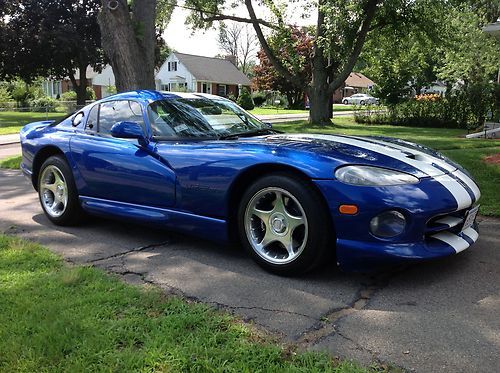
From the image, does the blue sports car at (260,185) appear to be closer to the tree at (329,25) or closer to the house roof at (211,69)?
the tree at (329,25)

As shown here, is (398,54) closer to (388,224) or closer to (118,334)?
(388,224)

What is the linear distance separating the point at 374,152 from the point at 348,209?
717 mm

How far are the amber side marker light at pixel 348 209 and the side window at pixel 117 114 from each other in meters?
2.22

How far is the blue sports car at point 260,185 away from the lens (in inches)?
132

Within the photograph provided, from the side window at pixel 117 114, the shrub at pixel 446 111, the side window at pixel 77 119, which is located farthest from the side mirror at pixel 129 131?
the shrub at pixel 446 111

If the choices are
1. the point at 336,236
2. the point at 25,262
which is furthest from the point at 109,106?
the point at 336,236

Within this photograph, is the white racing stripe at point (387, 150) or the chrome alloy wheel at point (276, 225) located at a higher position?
the white racing stripe at point (387, 150)

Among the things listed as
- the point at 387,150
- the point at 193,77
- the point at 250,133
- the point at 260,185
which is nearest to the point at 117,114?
the point at 250,133

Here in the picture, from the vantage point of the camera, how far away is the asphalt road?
8.70 feet

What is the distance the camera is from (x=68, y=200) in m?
5.14

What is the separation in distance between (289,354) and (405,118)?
80.3 ft

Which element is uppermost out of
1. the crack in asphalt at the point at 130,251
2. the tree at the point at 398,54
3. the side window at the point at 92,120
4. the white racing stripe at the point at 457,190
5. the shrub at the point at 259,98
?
the tree at the point at 398,54

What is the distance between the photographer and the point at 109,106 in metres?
5.17

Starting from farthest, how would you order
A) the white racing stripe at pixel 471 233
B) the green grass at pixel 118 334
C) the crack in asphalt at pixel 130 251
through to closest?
the crack in asphalt at pixel 130 251, the white racing stripe at pixel 471 233, the green grass at pixel 118 334
